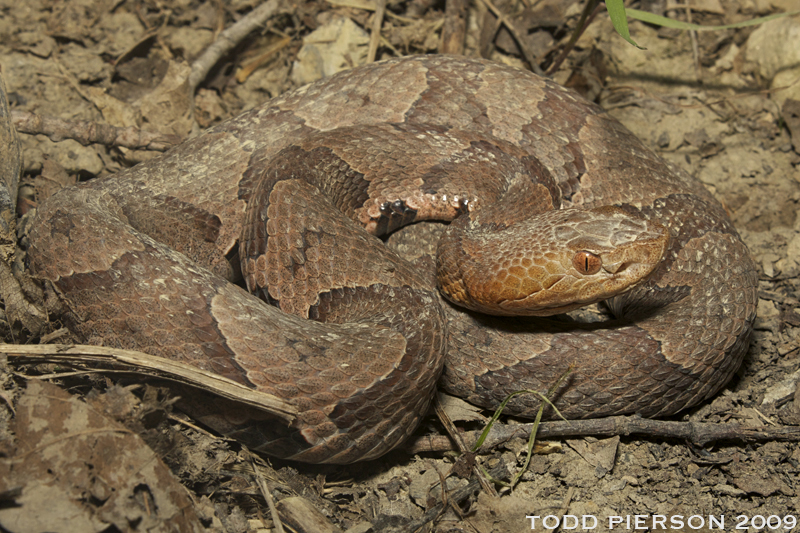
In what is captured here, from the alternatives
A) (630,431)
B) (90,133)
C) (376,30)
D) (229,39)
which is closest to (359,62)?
(376,30)

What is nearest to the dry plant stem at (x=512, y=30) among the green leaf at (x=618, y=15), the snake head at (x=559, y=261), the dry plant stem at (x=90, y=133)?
the green leaf at (x=618, y=15)

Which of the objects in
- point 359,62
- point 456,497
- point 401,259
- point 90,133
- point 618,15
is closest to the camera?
point 456,497

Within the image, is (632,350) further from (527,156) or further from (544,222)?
(527,156)

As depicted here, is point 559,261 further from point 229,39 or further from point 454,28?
point 229,39

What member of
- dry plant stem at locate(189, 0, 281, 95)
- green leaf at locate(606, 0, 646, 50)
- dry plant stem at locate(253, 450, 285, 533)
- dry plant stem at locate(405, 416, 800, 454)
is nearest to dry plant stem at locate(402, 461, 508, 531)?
dry plant stem at locate(405, 416, 800, 454)

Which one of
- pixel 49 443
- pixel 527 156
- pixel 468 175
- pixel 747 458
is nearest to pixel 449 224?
pixel 468 175

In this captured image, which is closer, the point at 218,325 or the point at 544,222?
the point at 218,325

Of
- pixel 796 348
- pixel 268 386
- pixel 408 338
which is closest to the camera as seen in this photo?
pixel 268 386
